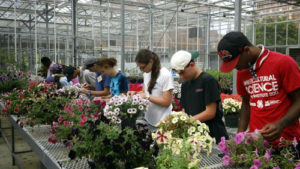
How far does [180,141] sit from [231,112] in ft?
6.46

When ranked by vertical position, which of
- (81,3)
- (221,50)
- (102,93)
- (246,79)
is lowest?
(102,93)

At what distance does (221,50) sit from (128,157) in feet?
2.26

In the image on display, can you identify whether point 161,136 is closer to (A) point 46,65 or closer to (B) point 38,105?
(B) point 38,105

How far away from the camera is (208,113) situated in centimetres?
171

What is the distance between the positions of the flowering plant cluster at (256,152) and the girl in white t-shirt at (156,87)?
0.92 meters

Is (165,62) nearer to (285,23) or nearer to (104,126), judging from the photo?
(285,23)

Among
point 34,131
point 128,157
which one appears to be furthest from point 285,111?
point 34,131

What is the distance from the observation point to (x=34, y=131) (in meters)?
2.41

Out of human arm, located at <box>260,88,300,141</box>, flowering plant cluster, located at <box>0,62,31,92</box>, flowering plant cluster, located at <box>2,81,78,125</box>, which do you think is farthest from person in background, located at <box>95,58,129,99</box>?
flowering plant cluster, located at <box>0,62,31,92</box>

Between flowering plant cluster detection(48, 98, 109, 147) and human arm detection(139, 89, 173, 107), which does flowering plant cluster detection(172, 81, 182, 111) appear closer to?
human arm detection(139, 89, 173, 107)

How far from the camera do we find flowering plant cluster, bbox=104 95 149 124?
192cm

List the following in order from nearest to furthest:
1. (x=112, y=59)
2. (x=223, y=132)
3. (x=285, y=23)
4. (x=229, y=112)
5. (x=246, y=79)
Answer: (x=246, y=79) → (x=223, y=132) → (x=112, y=59) → (x=229, y=112) → (x=285, y=23)

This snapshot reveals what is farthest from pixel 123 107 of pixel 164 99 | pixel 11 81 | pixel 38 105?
pixel 11 81

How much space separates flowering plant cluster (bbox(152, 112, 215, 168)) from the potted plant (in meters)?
1.69
